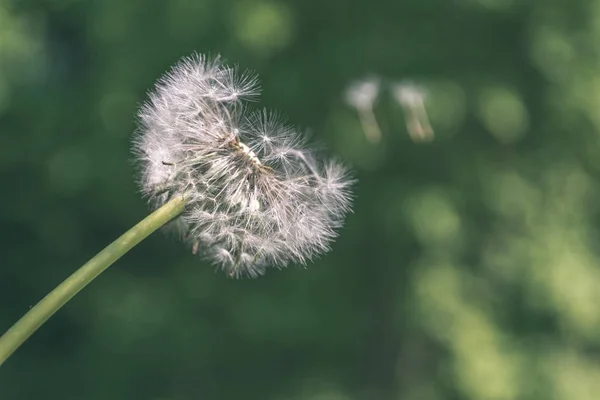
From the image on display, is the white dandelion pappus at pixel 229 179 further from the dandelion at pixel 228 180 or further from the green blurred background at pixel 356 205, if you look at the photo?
the green blurred background at pixel 356 205

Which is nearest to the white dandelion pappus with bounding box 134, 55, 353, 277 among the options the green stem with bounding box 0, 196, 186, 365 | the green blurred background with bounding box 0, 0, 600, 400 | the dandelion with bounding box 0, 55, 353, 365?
the dandelion with bounding box 0, 55, 353, 365

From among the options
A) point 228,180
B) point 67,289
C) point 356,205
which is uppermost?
point 67,289

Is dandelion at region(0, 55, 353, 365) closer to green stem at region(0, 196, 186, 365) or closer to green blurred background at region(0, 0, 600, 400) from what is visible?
green stem at region(0, 196, 186, 365)

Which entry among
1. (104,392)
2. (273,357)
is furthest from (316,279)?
(104,392)

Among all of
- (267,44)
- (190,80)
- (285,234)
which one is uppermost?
(190,80)

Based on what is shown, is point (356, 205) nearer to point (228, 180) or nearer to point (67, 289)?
point (228, 180)

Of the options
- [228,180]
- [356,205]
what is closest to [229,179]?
[228,180]

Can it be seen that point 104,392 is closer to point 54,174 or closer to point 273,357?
point 273,357

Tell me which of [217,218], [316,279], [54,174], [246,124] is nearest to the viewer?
[217,218]
